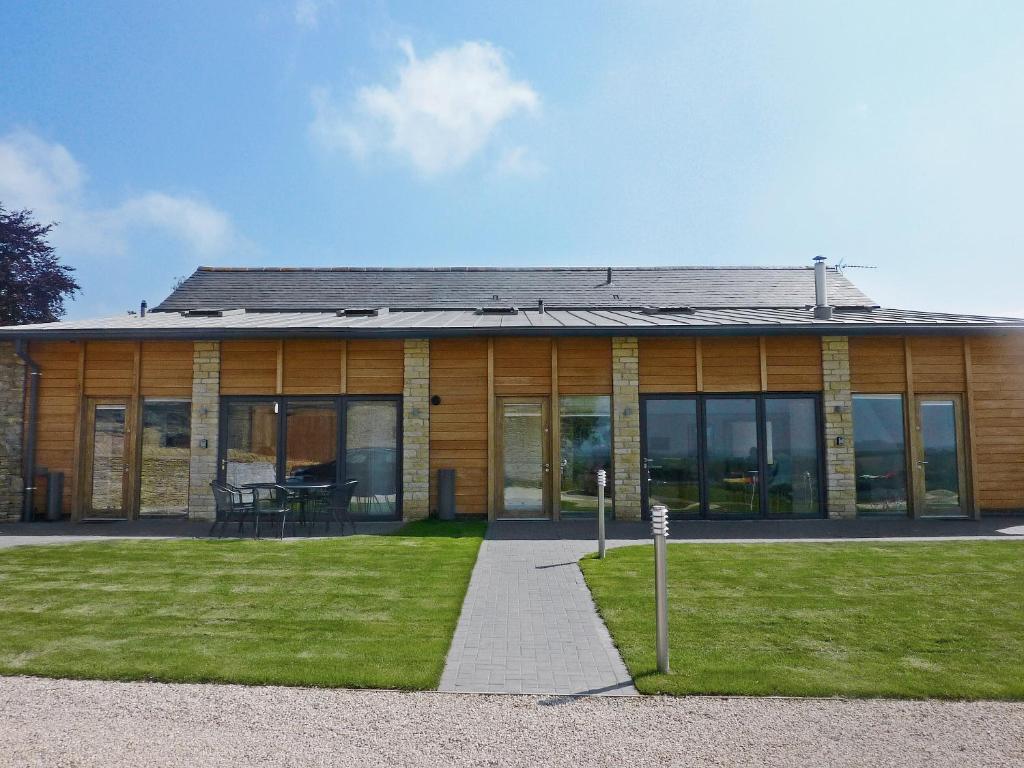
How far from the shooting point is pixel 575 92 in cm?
1120

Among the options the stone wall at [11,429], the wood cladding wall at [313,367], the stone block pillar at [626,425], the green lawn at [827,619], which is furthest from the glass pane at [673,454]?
the stone wall at [11,429]

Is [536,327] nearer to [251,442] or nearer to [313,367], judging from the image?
[313,367]

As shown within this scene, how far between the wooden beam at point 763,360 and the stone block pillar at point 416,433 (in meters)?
5.99

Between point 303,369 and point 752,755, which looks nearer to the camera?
point 752,755

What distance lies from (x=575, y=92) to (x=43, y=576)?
33.6 ft

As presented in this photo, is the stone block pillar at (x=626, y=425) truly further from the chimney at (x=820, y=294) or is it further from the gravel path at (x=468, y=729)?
the gravel path at (x=468, y=729)

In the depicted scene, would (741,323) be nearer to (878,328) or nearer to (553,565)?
(878,328)

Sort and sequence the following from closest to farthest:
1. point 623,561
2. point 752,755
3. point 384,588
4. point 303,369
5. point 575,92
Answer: point 752,755, point 384,588, point 623,561, point 575,92, point 303,369

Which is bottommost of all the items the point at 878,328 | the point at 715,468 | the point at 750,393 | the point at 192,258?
the point at 715,468

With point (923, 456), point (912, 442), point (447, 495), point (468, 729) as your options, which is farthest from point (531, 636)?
point (923, 456)

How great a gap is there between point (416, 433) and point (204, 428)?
3839 mm

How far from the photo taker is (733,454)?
11680 mm

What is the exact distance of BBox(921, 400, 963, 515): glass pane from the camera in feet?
38.7

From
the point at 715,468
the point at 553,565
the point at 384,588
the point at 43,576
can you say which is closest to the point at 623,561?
the point at 553,565
